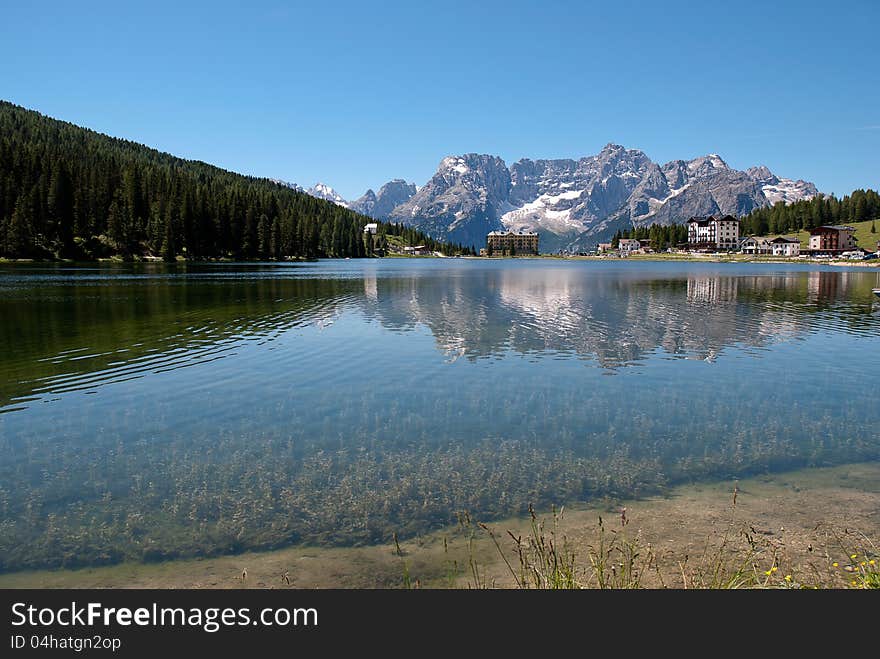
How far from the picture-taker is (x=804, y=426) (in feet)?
70.7

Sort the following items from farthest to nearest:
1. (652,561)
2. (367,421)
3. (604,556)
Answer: (367,421), (604,556), (652,561)

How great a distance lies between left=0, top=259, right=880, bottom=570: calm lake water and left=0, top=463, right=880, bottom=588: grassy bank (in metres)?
0.75

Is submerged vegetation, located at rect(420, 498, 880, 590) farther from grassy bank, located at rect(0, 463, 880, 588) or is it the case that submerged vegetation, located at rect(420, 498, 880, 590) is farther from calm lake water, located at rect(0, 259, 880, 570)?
calm lake water, located at rect(0, 259, 880, 570)

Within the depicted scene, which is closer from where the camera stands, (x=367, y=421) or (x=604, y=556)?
(x=604, y=556)

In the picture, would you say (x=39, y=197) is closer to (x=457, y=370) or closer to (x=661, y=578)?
(x=457, y=370)

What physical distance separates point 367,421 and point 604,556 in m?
12.0

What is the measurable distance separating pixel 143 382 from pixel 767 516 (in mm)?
26333

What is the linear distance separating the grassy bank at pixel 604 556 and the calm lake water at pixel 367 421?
749 mm

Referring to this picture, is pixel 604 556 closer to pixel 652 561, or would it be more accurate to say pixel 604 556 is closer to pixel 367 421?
pixel 652 561

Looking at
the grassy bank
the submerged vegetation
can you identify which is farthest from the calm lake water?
the submerged vegetation

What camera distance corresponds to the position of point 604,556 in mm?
11750

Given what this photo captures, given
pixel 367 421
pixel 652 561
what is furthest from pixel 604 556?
pixel 367 421

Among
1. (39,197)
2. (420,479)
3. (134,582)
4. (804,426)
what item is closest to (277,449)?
(420,479)

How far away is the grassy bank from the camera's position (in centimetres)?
1060
